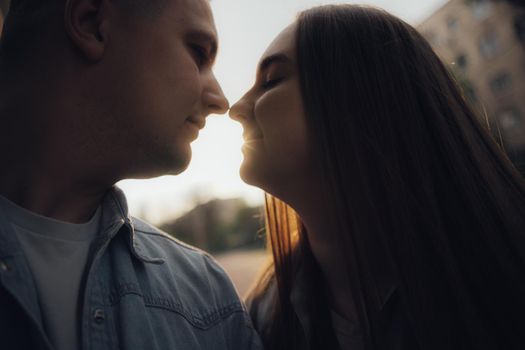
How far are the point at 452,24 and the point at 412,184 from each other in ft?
103

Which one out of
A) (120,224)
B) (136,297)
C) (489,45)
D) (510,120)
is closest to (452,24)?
(489,45)

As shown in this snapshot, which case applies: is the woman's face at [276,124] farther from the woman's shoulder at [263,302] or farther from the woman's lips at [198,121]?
the woman's shoulder at [263,302]

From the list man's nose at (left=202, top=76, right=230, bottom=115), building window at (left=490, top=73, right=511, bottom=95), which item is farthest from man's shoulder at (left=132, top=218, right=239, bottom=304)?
building window at (left=490, top=73, right=511, bottom=95)

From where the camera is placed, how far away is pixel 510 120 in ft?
76.3

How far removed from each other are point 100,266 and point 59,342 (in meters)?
0.32

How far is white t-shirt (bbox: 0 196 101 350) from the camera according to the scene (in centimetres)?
117

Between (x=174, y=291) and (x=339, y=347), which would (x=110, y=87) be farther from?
(x=339, y=347)

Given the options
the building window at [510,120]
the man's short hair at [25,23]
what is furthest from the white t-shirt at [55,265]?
the building window at [510,120]

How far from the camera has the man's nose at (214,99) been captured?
180 centimetres

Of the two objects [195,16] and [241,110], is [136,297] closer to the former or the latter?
[241,110]

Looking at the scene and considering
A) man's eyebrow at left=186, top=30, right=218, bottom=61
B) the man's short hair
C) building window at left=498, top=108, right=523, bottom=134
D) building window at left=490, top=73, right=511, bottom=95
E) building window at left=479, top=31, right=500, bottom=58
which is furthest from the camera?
building window at left=490, top=73, right=511, bottom=95

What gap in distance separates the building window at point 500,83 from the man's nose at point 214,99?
1114 inches

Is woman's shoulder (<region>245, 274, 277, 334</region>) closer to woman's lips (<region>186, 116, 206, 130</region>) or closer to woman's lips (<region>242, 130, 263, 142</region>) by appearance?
woman's lips (<region>242, 130, 263, 142</region>)

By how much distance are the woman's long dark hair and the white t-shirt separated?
0.96 meters
